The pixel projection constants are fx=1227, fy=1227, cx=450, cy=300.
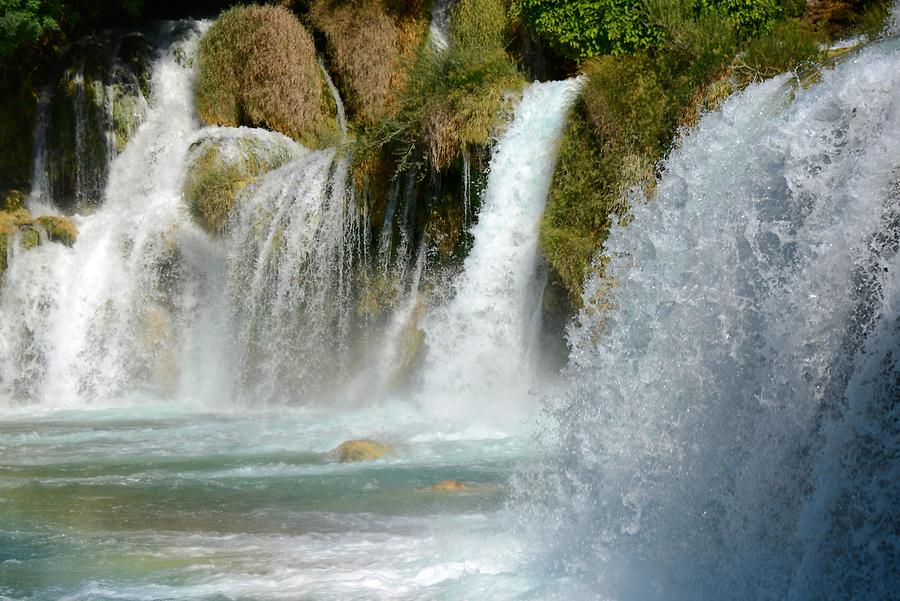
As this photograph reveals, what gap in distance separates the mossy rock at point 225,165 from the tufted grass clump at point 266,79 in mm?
621

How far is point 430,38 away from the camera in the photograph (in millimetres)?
16672

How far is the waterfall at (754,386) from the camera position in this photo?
4.95 metres

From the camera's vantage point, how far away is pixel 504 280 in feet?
39.4

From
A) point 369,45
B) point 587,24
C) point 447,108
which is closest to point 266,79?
point 369,45

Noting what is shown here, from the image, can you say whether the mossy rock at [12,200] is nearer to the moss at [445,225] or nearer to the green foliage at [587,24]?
the moss at [445,225]

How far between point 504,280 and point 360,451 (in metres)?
3.02

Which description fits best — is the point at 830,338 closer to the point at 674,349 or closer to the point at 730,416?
the point at 730,416

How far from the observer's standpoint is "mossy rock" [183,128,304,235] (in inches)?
558

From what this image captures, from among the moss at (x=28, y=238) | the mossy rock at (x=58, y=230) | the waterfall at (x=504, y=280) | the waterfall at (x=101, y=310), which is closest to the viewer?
the waterfall at (x=504, y=280)

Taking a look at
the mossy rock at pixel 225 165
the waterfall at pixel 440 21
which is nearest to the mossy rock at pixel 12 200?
the mossy rock at pixel 225 165

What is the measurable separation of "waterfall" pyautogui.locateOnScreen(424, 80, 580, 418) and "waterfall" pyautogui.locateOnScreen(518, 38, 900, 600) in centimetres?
434

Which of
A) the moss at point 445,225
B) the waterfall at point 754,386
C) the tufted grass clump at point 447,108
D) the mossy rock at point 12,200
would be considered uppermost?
the tufted grass clump at point 447,108

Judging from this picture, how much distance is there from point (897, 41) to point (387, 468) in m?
4.62

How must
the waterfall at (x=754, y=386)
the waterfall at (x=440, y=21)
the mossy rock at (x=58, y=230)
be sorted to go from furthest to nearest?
the waterfall at (x=440, y=21)
the mossy rock at (x=58, y=230)
the waterfall at (x=754, y=386)
